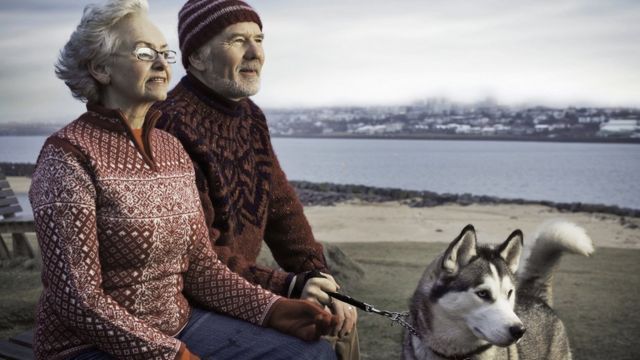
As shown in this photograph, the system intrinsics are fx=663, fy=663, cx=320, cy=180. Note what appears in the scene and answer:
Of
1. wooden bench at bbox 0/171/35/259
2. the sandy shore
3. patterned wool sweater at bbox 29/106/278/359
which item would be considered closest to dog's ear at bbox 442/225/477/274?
patterned wool sweater at bbox 29/106/278/359

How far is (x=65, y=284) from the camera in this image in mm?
2406

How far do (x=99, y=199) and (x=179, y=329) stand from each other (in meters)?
0.70

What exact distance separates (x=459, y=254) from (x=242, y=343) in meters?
1.42

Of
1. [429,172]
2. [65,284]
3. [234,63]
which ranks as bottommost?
[429,172]

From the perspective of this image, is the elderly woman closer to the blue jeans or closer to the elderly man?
the blue jeans

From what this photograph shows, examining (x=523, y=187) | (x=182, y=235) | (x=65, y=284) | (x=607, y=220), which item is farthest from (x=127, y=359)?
(x=523, y=187)

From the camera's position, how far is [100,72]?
2814 millimetres

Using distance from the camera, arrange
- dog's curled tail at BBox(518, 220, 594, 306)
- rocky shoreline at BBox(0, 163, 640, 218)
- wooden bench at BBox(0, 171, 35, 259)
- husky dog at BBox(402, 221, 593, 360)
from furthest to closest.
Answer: rocky shoreline at BBox(0, 163, 640, 218), wooden bench at BBox(0, 171, 35, 259), dog's curled tail at BBox(518, 220, 594, 306), husky dog at BBox(402, 221, 593, 360)

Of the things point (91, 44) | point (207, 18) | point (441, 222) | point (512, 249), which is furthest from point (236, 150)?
point (441, 222)

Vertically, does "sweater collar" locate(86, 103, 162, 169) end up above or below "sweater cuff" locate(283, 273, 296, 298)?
above

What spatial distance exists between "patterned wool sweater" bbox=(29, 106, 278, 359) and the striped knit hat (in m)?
0.80

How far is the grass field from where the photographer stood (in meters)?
5.84

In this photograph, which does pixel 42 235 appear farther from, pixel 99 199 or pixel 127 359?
pixel 127 359

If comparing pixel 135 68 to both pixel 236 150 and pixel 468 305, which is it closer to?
pixel 236 150
